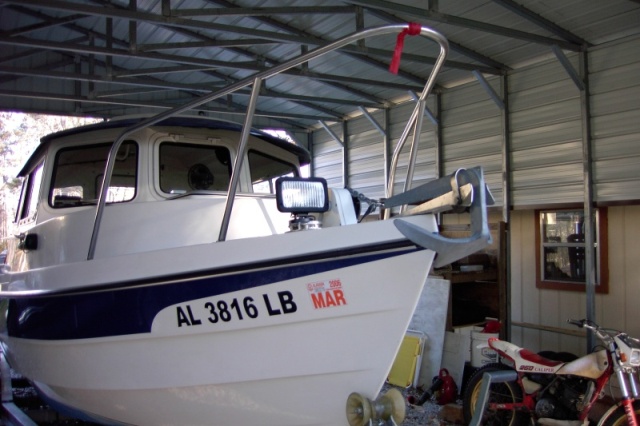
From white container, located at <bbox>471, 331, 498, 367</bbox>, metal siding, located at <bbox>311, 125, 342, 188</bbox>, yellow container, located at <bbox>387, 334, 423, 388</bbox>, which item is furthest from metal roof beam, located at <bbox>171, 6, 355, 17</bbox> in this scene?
metal siding, located at <bbox>311, 125, 342, 188</bbox>

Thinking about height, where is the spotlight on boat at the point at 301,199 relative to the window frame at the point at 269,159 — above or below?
below

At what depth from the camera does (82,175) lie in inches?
145

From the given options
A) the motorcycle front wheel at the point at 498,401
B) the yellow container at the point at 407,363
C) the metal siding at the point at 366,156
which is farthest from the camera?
the metal siding at the point at 366,156

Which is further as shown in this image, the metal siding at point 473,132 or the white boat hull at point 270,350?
the metal siding at point 473,132

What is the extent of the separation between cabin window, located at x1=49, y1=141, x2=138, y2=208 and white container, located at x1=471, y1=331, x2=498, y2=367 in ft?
13.7

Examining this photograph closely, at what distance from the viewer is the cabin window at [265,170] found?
387 cm

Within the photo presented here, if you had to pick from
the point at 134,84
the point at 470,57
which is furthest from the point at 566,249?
the point at 134,84

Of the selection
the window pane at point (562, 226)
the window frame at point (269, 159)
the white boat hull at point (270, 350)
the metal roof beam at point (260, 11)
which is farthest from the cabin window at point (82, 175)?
the window pane at point (562, 226)

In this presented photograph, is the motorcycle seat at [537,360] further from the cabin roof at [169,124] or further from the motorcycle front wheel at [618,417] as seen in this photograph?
the cabin roof at [169,124]

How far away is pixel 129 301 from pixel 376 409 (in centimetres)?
127

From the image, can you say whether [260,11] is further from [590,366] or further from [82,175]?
[590,366]

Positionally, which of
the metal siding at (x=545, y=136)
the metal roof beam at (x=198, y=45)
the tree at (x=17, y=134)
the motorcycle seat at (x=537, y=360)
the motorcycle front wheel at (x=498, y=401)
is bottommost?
the motorcycle front wheel at (x=498, y=401)

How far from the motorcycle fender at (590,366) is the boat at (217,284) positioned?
8.40 feet

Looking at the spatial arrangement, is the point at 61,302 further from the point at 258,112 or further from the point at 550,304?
the point at 258,112
